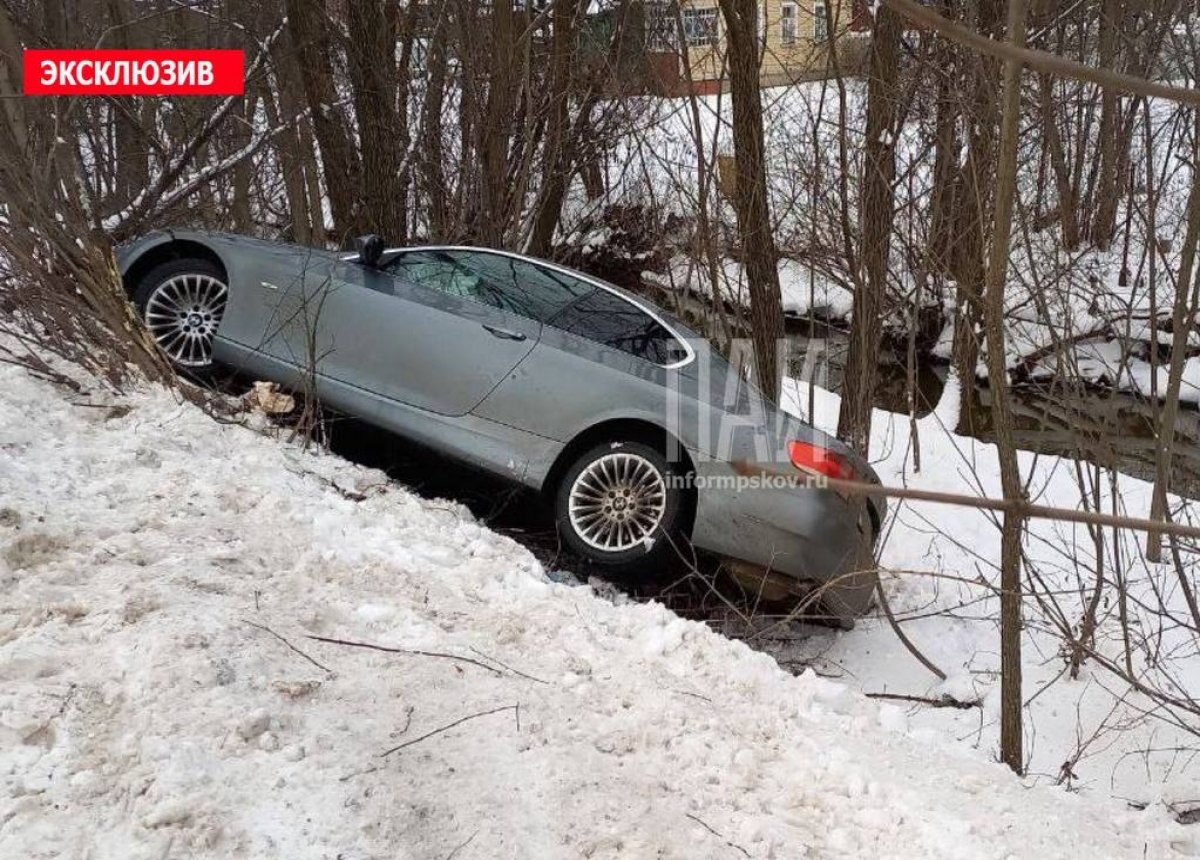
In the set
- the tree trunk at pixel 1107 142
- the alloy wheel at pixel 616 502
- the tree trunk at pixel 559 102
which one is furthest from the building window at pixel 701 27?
the alloy wheel at pixel 616 502

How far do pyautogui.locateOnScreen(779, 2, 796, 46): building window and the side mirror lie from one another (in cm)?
639

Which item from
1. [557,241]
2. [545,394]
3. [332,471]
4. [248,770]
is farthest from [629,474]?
[557,241]

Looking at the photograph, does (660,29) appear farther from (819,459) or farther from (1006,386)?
(1006,386)

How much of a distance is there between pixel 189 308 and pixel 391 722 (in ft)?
13.3

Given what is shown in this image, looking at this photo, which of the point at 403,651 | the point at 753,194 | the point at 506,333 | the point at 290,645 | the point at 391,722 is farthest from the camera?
the point at 753,194

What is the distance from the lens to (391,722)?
2639mm

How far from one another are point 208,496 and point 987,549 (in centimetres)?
560

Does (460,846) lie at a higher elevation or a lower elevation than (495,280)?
lower

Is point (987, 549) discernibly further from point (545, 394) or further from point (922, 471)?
point (545, 394)

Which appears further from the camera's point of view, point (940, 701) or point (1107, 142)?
point (1107, 142)

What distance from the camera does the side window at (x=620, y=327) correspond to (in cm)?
539

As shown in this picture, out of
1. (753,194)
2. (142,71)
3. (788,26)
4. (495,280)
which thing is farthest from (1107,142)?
(142,71)

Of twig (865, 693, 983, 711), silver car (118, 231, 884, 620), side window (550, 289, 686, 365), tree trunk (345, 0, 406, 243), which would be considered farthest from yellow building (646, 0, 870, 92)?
twig (865, 693, 983, 711)

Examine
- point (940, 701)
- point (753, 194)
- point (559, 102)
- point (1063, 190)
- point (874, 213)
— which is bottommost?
point (940, 701)
